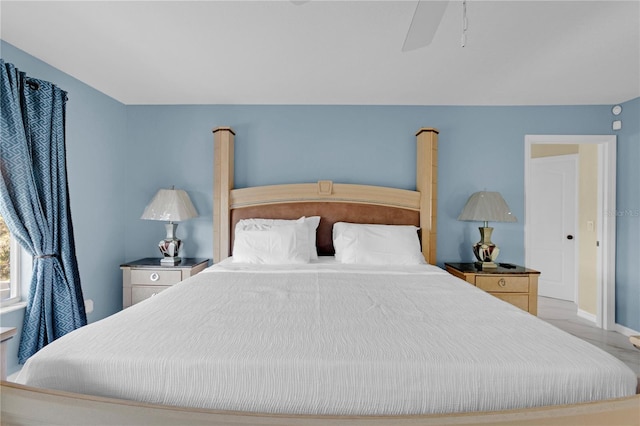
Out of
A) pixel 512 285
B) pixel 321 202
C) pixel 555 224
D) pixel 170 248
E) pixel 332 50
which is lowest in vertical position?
pixel 512 285

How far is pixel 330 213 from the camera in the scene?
10.0 feet

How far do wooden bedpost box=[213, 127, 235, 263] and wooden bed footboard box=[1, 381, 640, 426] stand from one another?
216 centimetres

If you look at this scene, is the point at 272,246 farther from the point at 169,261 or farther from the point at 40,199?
the point at 40,199

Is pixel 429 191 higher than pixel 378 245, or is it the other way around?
pixel 429 191

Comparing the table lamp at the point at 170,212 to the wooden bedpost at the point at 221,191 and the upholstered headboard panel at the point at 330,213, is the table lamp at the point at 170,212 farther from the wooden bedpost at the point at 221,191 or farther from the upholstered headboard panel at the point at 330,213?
the upholstered headboard panel at the point at 330,213

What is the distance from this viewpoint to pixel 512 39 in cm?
201

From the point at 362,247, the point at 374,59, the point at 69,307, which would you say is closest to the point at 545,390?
the point at 362,247

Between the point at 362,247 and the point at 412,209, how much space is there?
0.78 m

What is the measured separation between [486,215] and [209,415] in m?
2.76

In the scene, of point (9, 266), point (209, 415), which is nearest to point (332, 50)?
point (209, 415)

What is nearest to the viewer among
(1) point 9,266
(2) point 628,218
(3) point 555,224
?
(1) point 9,266

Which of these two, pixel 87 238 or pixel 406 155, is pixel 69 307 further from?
pixel 406 155

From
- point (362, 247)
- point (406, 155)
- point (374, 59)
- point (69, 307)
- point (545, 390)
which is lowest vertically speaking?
point (69, 307)

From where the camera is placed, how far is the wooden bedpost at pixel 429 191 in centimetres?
298
